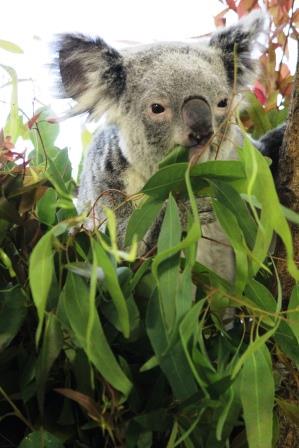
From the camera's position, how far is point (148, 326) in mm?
850

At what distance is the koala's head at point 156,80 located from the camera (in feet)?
5.29

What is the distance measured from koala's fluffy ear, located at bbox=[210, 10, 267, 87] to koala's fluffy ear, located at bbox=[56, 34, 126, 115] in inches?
10.8

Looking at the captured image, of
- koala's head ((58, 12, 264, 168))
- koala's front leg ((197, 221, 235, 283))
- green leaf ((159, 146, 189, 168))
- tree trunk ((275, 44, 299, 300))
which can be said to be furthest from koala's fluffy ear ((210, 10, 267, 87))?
green leaf ((159, 146, 189, 168))

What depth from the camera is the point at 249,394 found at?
849 mm

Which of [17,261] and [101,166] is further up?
[17,261]

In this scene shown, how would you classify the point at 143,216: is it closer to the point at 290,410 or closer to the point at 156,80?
the point at 290,410

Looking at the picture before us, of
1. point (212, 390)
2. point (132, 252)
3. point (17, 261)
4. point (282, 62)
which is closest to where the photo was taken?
point (132, 252)

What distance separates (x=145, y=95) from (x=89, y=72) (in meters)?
0.16

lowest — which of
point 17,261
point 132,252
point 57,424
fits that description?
point 57,424

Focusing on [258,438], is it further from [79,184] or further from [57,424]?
[79,184]

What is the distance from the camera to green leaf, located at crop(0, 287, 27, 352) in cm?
89

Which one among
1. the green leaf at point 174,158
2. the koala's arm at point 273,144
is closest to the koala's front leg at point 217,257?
the koala's arm at point 273,144

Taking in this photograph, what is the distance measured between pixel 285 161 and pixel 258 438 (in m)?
0.51

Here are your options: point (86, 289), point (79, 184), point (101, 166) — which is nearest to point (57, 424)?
point (86, 289)
